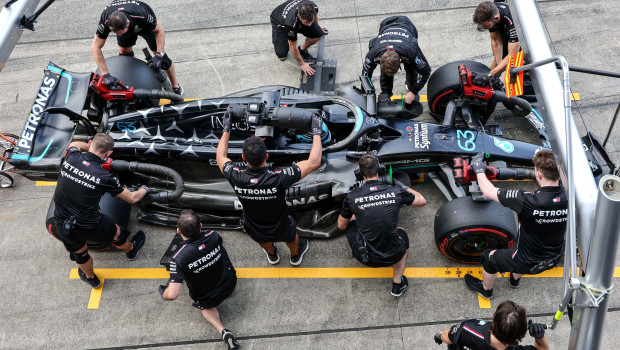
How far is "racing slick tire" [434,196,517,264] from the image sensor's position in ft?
15.4

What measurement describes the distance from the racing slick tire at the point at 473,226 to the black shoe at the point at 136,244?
3.16 m

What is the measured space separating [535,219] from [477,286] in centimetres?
125

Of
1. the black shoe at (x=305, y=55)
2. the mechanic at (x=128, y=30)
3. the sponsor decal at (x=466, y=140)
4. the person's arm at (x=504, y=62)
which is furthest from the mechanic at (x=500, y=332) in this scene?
the black shoe at (x=305, y=55)

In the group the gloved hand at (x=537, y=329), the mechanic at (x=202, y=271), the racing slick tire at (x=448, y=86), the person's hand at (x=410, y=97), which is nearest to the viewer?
the gloved hand at (x=537, y=329)

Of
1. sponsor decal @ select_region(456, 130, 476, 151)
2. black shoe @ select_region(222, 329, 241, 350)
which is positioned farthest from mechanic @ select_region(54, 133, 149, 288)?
sponsor decal @ select_region(456, 130, 476, 151)

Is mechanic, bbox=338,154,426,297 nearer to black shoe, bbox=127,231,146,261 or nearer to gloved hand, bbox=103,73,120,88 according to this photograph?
black shoe, bbox=127,231,146,261

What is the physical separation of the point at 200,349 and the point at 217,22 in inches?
208

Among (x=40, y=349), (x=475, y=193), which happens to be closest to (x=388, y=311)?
(x=475, y=193)

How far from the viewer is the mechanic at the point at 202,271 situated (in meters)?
4.15

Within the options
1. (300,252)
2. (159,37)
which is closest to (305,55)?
(159,37)

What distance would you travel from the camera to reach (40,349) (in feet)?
16.2

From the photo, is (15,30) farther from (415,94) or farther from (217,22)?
(217,22)

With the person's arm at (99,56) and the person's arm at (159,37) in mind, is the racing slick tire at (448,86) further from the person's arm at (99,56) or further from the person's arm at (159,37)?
the person's arm at (99,56)

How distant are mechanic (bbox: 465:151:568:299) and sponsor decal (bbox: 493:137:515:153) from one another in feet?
2.98
